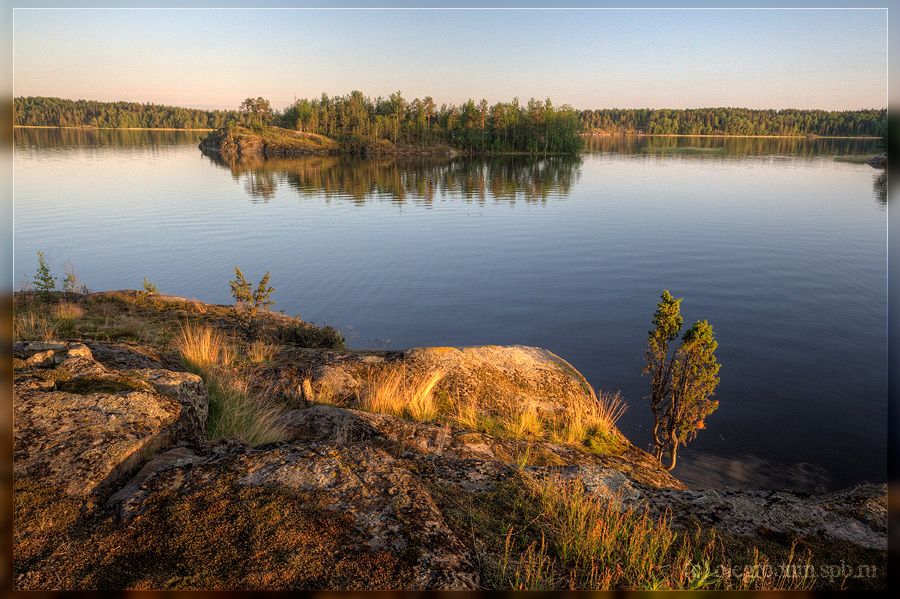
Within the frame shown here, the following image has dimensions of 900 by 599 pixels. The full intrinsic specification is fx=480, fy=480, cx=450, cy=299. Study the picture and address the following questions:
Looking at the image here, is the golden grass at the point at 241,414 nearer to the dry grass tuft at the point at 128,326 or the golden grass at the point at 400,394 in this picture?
the golden grass at the point at 400,394

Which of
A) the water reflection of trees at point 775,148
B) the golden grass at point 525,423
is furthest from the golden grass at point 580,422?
the water reflection of trees at point 775,148

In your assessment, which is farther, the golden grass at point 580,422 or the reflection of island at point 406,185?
the reflection of island at point 406,185

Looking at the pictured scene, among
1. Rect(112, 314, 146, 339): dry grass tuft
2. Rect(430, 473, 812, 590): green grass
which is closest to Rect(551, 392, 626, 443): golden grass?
Rect(430, 473, 812, 590): green grass

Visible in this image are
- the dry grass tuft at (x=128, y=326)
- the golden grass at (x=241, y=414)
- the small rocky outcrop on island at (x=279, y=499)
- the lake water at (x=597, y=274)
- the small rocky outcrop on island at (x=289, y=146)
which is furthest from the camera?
the small rocky outcrop on island at (x=289, y=146)

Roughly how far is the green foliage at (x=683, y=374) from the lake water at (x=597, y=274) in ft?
5.49

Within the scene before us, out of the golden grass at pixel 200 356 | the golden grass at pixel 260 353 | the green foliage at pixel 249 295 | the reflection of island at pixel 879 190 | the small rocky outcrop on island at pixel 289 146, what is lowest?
the golden grass at pixel 260 353

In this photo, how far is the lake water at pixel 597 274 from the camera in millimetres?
11273

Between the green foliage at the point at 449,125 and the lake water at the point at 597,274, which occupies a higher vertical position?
the green foliage at the point at 449,125

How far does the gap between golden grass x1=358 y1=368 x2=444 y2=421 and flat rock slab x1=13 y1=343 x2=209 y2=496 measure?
2.47 metres

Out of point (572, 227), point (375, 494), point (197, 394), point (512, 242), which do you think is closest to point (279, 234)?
point (512, 242)

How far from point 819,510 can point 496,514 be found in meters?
2.91

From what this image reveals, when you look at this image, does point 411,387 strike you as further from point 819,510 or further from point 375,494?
point 819,510

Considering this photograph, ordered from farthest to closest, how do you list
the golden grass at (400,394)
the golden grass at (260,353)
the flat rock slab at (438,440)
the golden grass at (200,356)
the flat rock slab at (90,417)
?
the golden grass at (260,353)
the golden grass at (200,356)
the golden grass at (400,394)
the flat rock slab at (438,440)
the flat rock slab at (90,417)

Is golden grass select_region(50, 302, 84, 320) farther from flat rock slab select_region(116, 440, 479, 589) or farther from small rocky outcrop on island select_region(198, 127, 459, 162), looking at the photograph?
small rocky outcrop on island select_region(198, 127, 459, 162)
